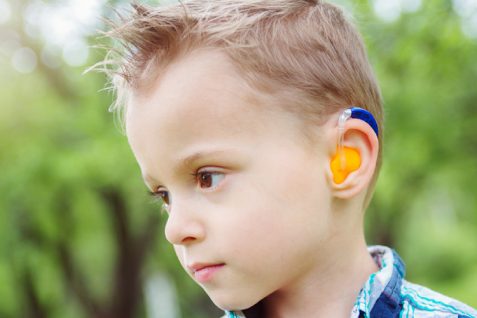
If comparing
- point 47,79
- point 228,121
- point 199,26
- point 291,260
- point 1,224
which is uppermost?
point 47,79

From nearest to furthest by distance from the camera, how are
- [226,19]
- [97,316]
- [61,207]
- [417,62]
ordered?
[226,19] → [417,62] → [61,207] → [97,316]

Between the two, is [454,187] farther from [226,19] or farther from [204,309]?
[226,19]

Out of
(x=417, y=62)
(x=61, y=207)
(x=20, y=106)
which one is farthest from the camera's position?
(x=61, y=207)

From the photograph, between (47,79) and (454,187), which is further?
(454,187)

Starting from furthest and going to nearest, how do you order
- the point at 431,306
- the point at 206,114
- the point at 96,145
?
the point at 96,145, the point at 431,306, the point at 206,114

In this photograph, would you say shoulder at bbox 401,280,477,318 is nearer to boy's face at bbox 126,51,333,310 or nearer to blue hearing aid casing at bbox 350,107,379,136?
boy's face at bbox 126,51,333,310

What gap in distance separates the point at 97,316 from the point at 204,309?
293 inches

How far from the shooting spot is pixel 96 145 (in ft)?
32.1

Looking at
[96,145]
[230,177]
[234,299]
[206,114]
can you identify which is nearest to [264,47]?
[206,114]

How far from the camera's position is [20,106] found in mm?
10844

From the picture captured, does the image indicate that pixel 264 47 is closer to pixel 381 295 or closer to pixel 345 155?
pixel 345 155

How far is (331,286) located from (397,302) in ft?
0.56

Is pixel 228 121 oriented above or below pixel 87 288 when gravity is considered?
below

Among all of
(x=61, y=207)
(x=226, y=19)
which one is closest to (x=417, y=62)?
(x=61, y=207)
